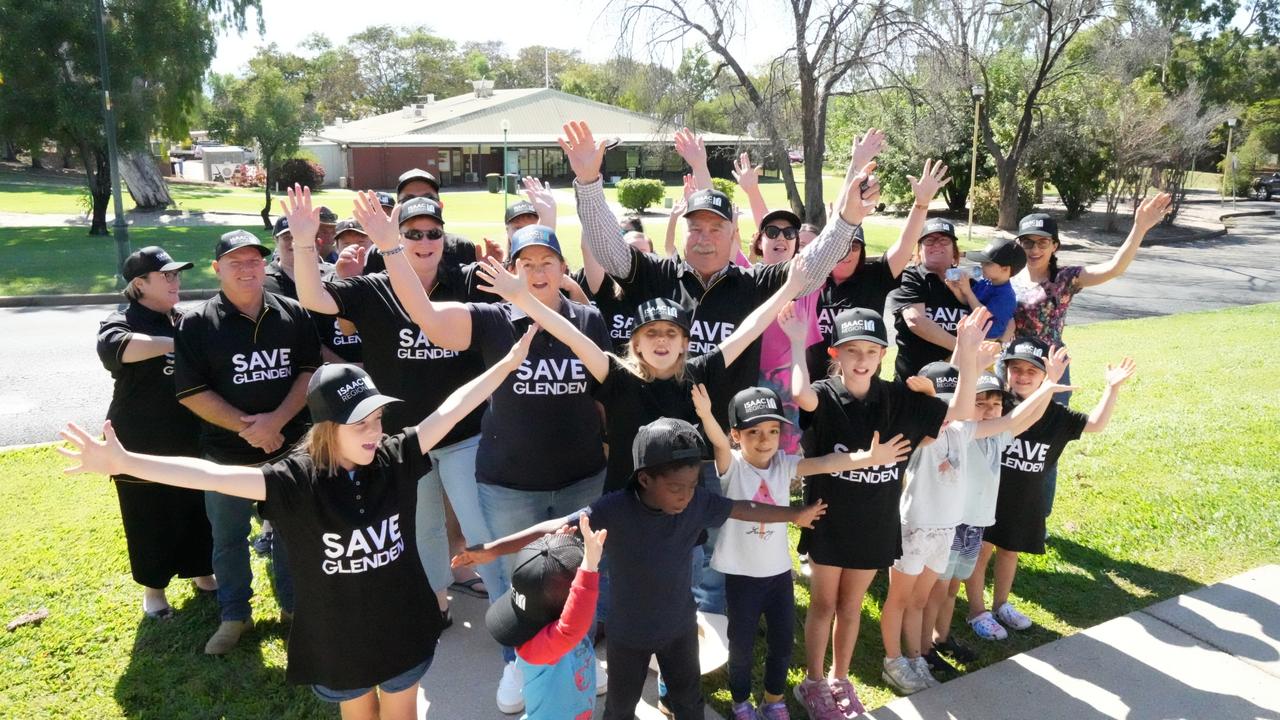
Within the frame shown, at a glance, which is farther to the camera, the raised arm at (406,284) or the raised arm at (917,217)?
the raised arm at (917,217)

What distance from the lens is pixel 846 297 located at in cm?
521

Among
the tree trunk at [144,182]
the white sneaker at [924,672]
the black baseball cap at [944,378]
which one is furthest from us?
the tree trunk at [144,182]

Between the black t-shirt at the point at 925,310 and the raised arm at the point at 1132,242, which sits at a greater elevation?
the raised arm at the point at 1132,242

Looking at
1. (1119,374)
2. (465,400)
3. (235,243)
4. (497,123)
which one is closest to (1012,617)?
(1119,374)

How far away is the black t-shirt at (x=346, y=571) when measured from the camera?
2801 millimetres

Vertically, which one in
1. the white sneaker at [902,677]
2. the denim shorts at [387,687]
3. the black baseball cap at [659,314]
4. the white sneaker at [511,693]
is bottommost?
the white sneaker at [902,677]

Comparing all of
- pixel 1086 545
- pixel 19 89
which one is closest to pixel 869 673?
pixel 1086 545

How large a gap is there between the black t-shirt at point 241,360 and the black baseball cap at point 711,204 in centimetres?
198

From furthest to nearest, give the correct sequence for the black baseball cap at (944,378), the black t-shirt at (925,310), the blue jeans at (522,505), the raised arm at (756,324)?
the black t-shirt at (925,310)
the black baseball cap at (944,378)
the raised arm at (756,324)
the blue jeans at (522,505)

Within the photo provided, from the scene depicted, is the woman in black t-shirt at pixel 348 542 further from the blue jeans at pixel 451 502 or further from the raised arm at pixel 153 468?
the blue jeans at pixel 451 502

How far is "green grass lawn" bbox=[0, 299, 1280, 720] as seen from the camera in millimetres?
3832

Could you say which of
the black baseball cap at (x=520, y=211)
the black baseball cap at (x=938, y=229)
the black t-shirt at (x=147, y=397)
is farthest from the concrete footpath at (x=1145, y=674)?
the black t-shirt at (x=147, y=397)

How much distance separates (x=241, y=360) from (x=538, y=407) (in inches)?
57.3

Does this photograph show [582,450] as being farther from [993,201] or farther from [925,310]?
[993,201]
